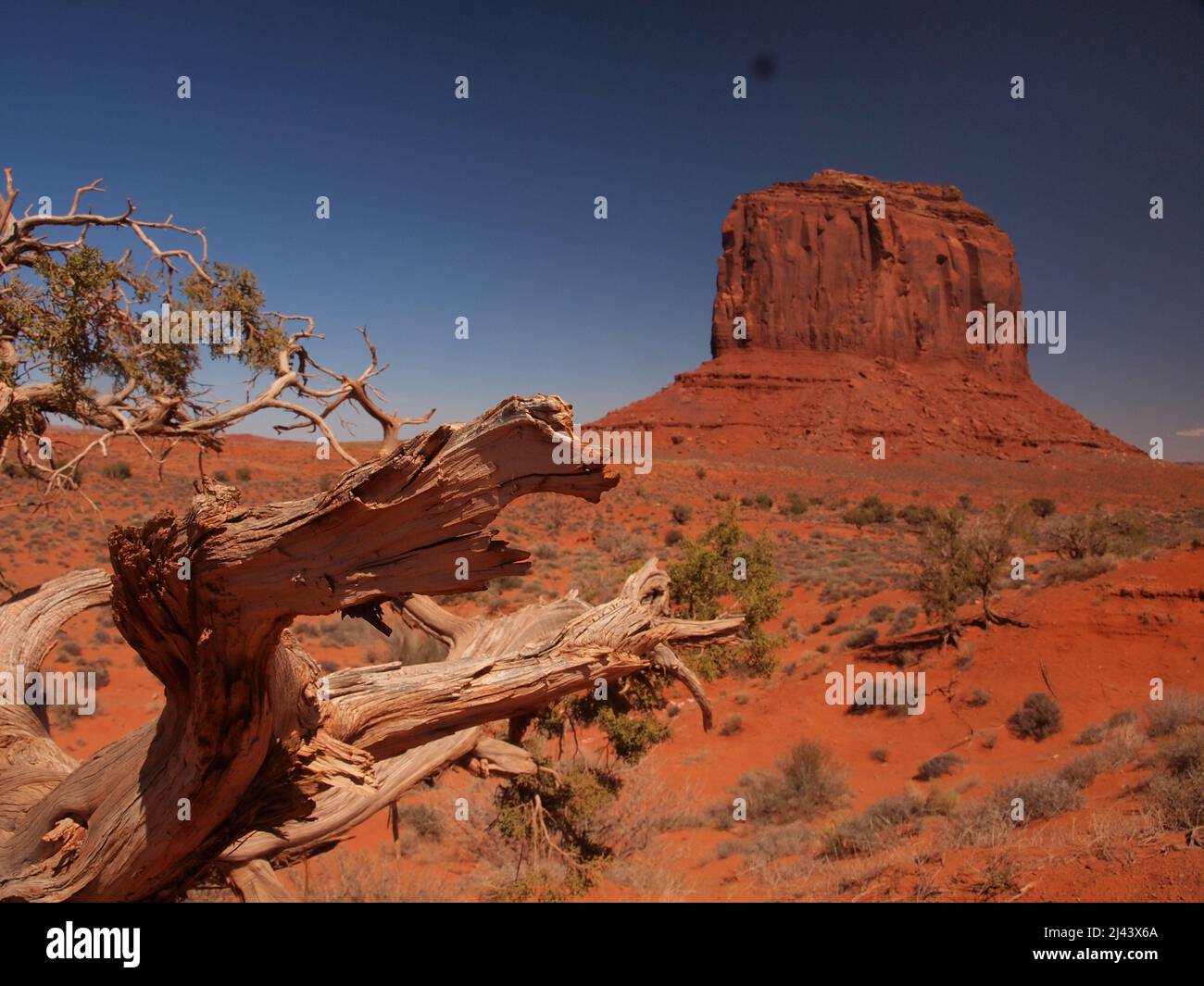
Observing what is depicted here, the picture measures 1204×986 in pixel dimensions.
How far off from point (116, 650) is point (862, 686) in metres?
16.0

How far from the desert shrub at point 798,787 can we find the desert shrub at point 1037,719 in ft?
9.70

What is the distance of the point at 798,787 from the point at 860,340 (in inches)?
3610

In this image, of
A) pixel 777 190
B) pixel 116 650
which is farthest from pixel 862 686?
pixel 777 190

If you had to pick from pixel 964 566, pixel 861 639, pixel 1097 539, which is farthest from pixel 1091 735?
pixel 1097 539

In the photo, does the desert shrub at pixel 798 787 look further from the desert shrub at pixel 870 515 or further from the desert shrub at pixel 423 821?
the desert shrub at pixel 870 515

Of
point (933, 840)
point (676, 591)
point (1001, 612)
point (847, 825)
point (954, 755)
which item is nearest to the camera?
point (933, 840)

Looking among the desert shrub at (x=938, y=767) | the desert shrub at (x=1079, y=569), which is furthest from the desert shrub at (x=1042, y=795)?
the desert shrub at (x=1079, y=569)

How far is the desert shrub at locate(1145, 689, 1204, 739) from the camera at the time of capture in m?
8.83

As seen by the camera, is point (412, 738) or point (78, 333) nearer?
point (412, 738)

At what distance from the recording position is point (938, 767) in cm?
1027

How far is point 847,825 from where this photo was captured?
8469 mm

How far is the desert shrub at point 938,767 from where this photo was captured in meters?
10.2

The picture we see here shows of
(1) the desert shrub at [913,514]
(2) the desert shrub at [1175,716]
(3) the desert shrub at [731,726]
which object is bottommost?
(3) the desert shrub at [731,726]
